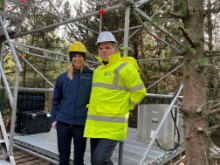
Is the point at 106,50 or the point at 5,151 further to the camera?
the point at 5,151

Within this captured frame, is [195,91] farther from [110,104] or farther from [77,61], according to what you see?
[77,61]

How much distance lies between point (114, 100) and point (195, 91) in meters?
0.75

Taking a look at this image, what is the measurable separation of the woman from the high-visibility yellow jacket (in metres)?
0.22

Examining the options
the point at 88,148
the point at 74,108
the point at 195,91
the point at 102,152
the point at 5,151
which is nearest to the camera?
the point at 195,91

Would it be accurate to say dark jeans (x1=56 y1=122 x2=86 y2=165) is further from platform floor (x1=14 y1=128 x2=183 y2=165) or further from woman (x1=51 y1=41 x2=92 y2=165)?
platform floor (x1=14 y1=128 x2=183 y2=165)

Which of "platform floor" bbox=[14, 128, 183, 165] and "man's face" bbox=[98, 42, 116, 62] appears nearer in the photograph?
"man's face" bbox=[98, 42, 116, 62]

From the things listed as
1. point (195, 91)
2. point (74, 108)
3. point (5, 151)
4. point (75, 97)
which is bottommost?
point (5, 151)

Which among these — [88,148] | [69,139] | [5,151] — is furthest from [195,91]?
[88,148]

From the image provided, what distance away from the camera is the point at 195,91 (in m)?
1.79

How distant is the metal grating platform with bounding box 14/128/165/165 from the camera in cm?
337

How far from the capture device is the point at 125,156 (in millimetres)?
3500

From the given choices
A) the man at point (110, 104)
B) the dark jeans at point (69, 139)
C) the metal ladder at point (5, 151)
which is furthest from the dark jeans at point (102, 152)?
the metal ladder at point (5, 151)

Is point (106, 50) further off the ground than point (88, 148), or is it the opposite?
point (106, 50)

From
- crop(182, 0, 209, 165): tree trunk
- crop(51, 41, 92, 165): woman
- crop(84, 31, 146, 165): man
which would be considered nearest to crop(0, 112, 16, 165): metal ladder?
crop(51, 41, 92, 165): woman
